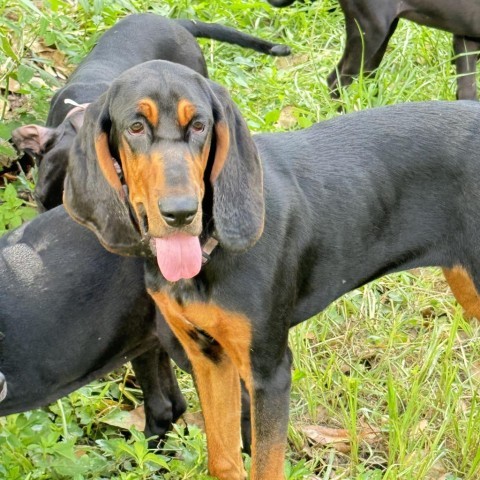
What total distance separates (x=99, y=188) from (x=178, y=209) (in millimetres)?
404

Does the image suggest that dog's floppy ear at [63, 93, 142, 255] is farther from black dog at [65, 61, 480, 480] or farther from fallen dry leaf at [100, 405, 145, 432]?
fallen dry leaf at [100, 405, 145, 432]

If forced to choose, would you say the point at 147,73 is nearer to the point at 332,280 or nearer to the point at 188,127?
the point at 188,127

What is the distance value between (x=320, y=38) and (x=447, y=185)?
Answer: 401 centimetres

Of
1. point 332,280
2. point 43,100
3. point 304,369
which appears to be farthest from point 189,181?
point 43,100

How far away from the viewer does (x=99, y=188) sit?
3318 mm

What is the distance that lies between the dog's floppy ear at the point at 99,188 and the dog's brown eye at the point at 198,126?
11.6 inches

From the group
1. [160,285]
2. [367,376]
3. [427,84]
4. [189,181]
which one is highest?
[189,181]

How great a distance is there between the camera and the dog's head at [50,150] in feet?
16.7

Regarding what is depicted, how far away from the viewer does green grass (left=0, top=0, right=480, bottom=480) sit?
4.02 meters

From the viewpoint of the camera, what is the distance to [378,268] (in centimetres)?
403

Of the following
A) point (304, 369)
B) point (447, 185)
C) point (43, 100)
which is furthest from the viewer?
point (43, 100)

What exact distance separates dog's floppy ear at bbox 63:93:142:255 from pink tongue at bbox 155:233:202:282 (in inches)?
7.3

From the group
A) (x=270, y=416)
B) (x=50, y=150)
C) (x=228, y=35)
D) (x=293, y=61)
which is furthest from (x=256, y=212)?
(x=293, y=61)

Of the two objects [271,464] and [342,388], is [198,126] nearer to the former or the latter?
[271,464]
